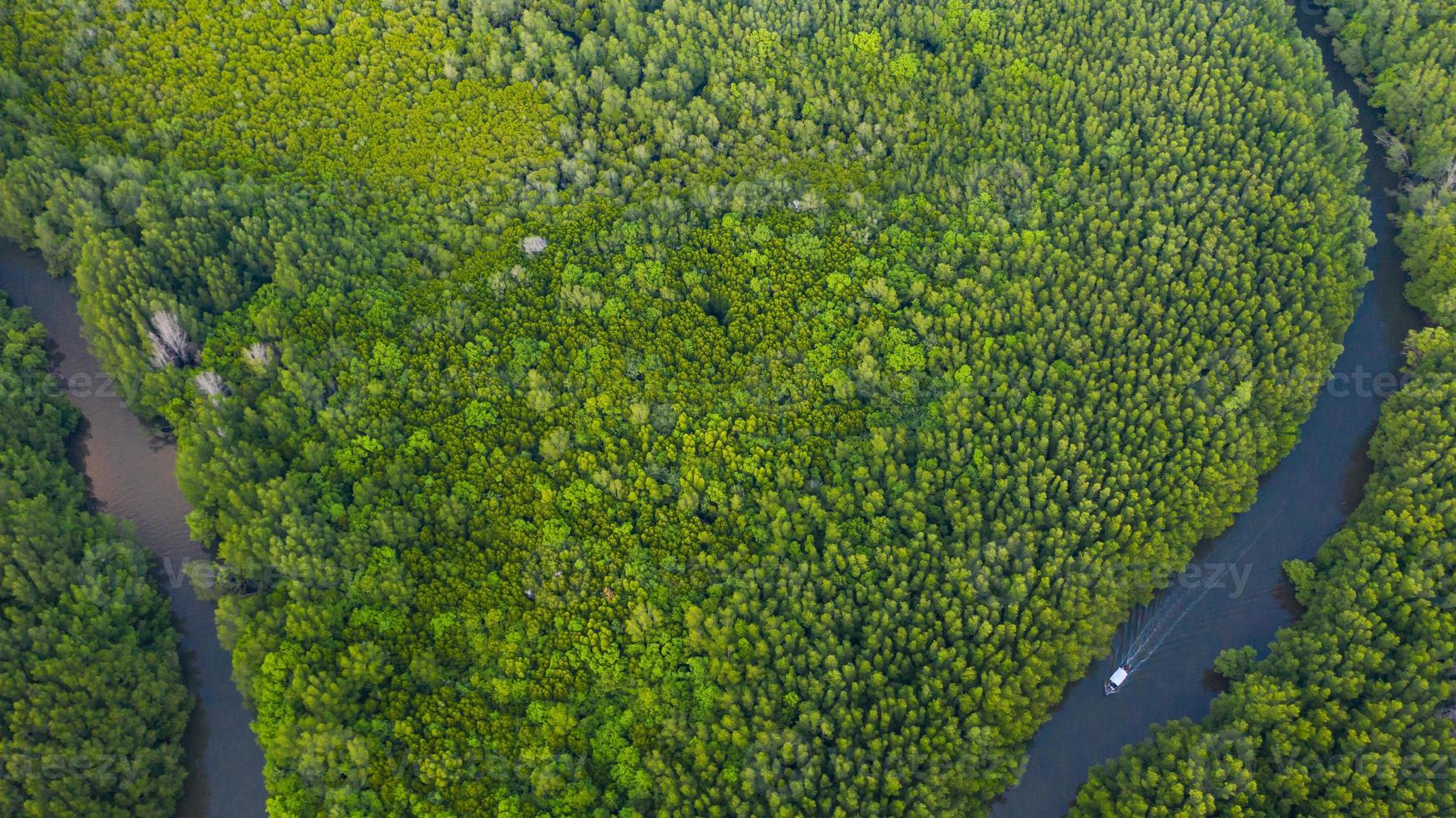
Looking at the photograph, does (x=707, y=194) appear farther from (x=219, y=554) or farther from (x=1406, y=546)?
(x=1406, y=546)

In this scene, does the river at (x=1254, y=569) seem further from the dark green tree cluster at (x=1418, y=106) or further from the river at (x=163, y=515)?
the river at (x=163, y=515)

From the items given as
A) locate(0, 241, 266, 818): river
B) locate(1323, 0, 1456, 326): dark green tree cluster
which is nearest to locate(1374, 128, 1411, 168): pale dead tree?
locate(1323, 0, 1456, 326): dark green tree cluster

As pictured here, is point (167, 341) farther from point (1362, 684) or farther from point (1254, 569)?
point (1362, 684)

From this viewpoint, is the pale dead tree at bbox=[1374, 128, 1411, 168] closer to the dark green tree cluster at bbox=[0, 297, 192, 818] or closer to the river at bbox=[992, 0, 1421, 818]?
the river at bbox=[992, 0, 1421, 818]

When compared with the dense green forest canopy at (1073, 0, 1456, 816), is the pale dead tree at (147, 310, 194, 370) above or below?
below

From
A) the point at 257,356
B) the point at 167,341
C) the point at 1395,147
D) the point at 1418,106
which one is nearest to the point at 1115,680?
the point at 1395,147

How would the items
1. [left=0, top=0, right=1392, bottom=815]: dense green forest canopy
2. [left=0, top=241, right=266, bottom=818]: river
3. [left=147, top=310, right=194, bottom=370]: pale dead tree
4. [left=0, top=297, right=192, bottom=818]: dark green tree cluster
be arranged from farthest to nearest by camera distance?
[left=147, top=310, right=194, bottom=370]: pale dead tree < [left=0, top=241, right=266, bottom=818]: river < [left=0, top=0, right=1392, bottom=815]: dense green forest canopy < [left=0, top=297, right=192, bottom=818]: dark green tree cluster

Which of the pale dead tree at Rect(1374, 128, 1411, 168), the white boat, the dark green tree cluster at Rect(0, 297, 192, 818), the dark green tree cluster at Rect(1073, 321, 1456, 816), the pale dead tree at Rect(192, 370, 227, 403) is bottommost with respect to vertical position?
the dark green tree cluster at Rect(0, 297, 192, 818)

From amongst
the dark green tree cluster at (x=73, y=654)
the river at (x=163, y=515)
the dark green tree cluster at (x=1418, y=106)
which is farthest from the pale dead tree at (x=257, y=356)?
the dark green tree cluster at (x=1418, y=106)
